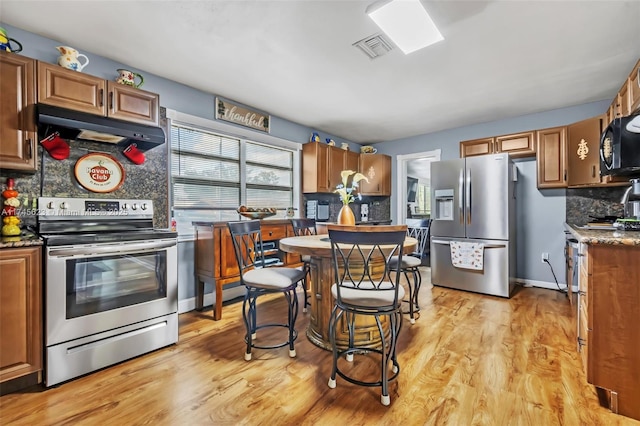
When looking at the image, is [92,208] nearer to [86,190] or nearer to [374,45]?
[86,190]

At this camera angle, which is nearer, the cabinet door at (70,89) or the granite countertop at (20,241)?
the granite countertop at (20,241)

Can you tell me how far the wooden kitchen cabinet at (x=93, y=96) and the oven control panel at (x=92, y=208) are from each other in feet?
2.37

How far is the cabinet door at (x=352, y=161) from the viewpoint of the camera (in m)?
4.96

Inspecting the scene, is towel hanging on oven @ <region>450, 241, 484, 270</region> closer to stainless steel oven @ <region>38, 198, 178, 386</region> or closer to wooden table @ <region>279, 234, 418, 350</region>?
wooden table @ <region>279, 234, 418, 350</region>

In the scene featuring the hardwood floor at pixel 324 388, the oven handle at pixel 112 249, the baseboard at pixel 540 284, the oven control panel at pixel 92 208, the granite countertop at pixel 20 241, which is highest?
the oven control panel at pixel 92 208

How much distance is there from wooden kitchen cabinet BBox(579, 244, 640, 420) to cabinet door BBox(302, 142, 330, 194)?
325cm

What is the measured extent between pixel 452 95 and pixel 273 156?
2456 millimetres

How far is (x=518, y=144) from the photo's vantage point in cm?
392

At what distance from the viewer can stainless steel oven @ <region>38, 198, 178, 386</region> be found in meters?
1.78

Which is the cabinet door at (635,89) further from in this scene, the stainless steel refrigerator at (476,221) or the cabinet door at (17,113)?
the cabinet door at (17,113)

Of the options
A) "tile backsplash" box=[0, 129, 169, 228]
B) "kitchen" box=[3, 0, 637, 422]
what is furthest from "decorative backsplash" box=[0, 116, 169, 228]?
"kitchen" box=[3, 0, 637, 422]

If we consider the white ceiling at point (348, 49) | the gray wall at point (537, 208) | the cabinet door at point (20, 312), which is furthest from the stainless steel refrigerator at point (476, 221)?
the cabinet door at point (20, 312)

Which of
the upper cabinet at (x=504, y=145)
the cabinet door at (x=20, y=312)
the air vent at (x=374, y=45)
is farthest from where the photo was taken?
the upper cabinet at (x=504, y=145)

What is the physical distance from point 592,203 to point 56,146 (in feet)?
18.8
